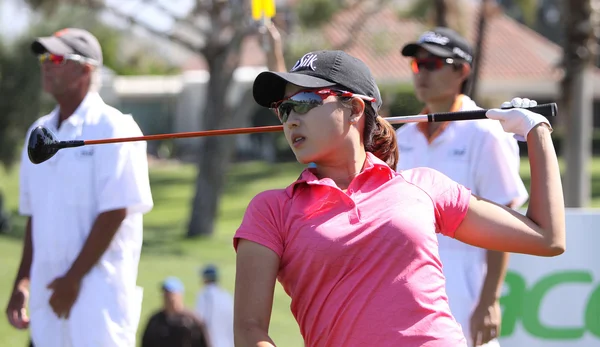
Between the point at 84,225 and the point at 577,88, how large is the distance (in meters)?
13.1

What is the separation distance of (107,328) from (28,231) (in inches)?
33.6

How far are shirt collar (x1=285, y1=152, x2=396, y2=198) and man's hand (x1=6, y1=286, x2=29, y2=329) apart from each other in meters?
2.59

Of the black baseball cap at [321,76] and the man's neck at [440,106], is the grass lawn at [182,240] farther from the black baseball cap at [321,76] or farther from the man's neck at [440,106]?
the black baseball cap at [321,76]

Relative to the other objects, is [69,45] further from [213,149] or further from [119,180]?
[213,149]

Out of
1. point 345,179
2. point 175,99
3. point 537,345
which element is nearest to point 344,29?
point 175,99

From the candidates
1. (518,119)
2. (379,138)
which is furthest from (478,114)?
(379,138)

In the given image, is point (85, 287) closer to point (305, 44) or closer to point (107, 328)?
point (107, 328)

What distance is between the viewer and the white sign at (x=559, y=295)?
6.78 m

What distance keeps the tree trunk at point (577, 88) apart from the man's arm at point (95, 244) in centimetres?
1300

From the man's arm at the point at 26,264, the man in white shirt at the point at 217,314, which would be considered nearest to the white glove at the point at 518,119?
the man's arm at the point at 26,264

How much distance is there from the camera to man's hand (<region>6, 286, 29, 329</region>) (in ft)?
17.7

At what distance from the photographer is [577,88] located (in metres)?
16.8

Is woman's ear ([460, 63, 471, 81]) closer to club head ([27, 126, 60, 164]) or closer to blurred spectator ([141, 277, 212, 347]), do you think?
club head ([27, 126, 60, 164])

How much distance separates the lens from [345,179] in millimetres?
3387
